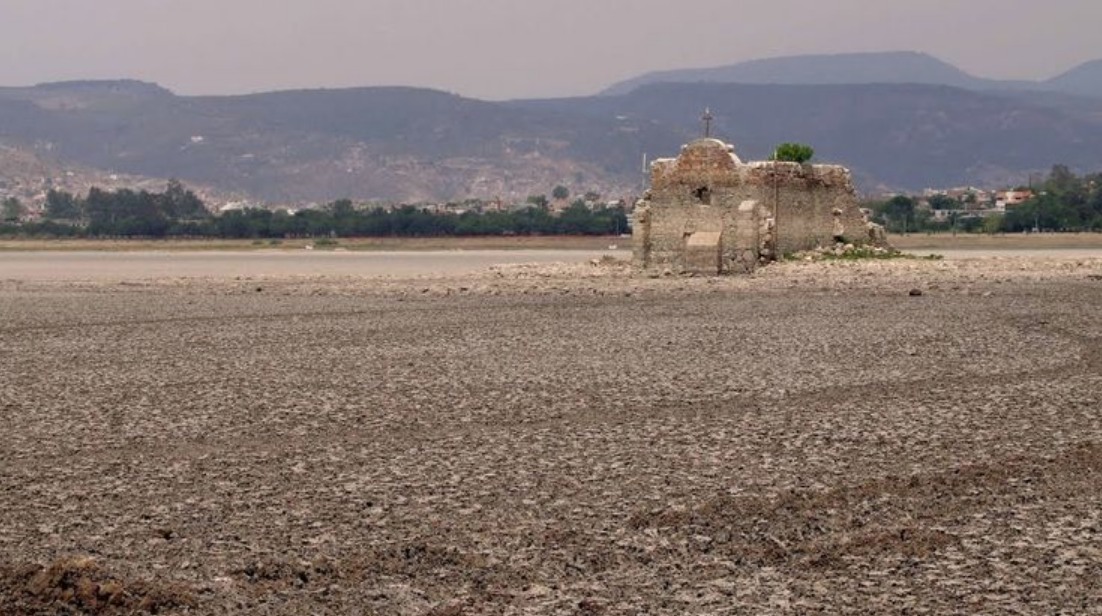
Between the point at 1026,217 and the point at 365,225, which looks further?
the point at 365,225

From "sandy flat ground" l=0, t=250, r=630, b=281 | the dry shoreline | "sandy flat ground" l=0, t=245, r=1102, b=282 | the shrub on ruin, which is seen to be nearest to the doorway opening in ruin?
the shrub on ruin

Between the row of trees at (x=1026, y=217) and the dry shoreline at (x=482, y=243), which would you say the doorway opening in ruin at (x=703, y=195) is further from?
the row of trees at (x=1026, y=217)

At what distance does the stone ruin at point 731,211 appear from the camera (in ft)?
95.7

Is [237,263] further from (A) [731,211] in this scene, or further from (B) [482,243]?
(A) [731,211]

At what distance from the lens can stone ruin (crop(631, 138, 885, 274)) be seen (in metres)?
29.2

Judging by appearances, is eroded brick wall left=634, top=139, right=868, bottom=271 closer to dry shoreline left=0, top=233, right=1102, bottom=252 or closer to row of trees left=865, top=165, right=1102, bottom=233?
dry shoreline left=0, top=233, right=1102, bottom=252

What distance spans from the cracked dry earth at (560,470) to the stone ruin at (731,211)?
9418mm

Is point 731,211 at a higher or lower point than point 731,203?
lower

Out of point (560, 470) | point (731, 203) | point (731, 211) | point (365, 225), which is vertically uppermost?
point (731, 203)

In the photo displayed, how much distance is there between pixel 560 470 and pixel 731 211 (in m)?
20.1

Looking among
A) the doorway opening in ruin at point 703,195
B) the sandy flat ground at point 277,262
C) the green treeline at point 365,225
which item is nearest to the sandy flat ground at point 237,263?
the sandy flat ground at point 277,262

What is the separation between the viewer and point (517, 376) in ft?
48.1

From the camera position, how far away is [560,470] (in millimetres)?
9727

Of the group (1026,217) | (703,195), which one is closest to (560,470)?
(703,195)
